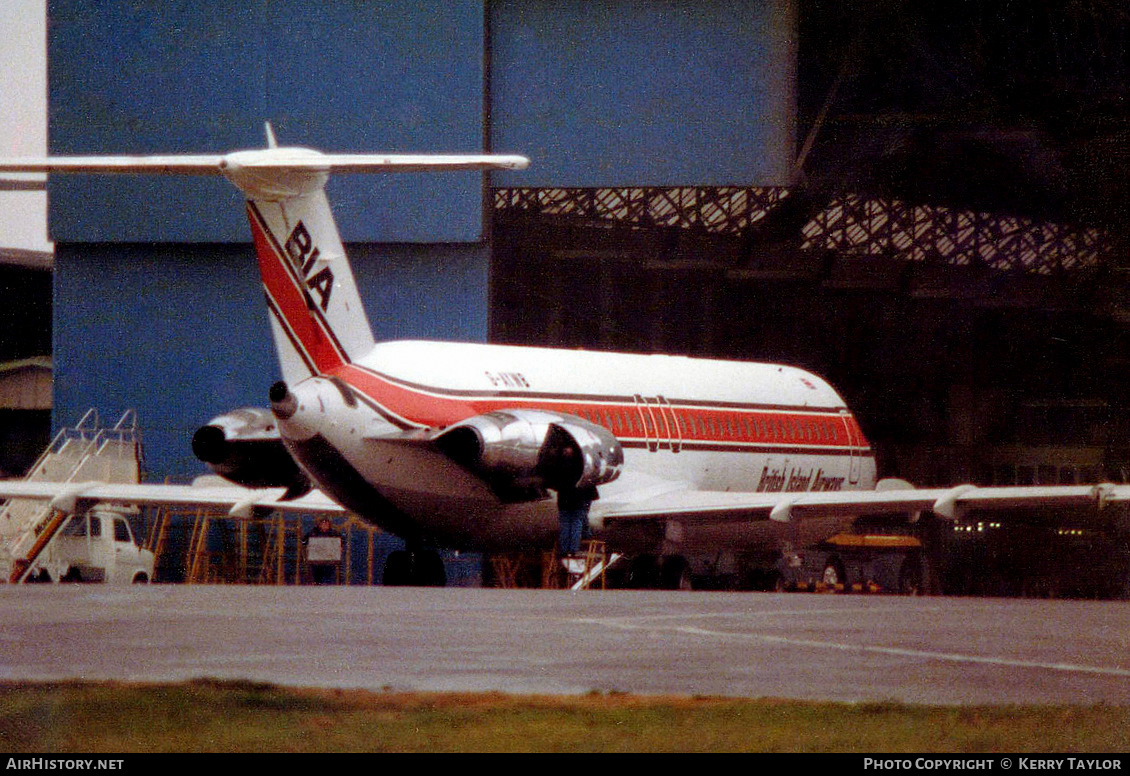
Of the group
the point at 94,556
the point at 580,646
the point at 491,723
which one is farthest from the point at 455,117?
the point at 491,723

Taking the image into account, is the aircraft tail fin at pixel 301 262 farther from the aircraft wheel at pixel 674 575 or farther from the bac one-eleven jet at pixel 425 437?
the aircraft wheel at pixel 674 575

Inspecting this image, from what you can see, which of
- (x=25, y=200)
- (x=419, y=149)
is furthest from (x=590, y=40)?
(x=25, y=200)

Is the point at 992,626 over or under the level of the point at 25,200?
under

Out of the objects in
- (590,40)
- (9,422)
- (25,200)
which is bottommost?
(9,422)

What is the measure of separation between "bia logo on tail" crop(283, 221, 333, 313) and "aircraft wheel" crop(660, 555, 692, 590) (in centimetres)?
683

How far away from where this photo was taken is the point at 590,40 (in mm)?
30797

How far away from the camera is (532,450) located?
21.5 metres

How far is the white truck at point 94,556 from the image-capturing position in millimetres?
31516

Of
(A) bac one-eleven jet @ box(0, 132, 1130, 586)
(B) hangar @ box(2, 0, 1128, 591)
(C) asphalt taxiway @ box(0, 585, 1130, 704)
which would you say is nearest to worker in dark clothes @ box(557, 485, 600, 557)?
(A) bac one-eleven jet @ box(0, 132, 1130, 586)

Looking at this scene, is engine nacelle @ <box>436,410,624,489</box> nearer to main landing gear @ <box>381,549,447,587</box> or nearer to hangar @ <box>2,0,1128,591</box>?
main landing gear @ <box>381,549,447,587</box>

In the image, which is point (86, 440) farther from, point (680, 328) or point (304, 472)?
point (680, 328)

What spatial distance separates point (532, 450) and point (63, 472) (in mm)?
13629

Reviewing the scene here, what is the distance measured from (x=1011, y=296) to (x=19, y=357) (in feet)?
95.4

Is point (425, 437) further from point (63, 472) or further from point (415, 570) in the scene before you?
point (63, 472)
